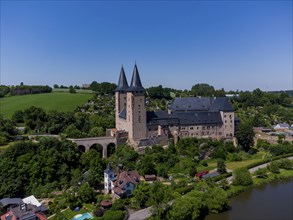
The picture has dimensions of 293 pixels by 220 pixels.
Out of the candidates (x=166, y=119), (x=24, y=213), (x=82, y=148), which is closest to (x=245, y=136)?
(x=166, y=119)

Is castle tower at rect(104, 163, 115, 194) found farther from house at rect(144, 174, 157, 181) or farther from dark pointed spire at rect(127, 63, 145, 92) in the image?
dark pointed spire at rect(127, 63, 145, 92)

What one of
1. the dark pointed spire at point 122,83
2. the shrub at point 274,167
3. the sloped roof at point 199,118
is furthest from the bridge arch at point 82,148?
the shrub at point 274,167

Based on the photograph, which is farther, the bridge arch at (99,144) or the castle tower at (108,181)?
the bridge arch at (99,144)

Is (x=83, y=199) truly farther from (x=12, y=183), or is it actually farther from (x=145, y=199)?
(x=12, y=183)

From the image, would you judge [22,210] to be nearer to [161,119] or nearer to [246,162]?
[161,119]

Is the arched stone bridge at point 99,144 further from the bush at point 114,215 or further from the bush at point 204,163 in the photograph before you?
the bush at point 114,215

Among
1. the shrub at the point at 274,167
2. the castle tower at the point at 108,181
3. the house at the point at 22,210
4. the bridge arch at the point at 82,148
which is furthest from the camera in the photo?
the bridge arch at the point at 82,148

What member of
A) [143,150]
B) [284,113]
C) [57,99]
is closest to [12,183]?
[143,150]

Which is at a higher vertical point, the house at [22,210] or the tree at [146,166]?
the tree at [146,166]
